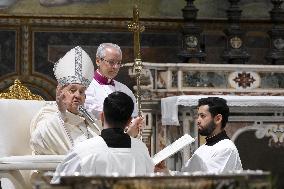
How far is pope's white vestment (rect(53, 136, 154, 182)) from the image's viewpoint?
4773mm

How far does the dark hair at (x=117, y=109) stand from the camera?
483 centimetres

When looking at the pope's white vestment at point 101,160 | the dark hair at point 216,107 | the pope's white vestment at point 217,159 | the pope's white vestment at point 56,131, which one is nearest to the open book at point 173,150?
the pope's white vestment at point 217,159

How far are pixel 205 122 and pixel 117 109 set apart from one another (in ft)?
5.94

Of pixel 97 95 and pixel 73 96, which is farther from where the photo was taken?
pixel 97 95

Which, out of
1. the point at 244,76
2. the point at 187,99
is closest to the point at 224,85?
the point at 244,76

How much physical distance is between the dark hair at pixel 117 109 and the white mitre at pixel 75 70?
5.60ft

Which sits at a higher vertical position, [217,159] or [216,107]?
[216,107]

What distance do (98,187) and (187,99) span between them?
6395 millimetres

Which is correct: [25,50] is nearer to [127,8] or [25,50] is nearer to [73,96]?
[127,8]

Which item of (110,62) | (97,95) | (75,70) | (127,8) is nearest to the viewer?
(75,70)

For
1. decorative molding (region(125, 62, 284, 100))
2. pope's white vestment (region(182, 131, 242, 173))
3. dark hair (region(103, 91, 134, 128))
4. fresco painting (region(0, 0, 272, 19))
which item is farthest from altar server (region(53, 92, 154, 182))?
fresco painting (region(0, 0, 272, 19))

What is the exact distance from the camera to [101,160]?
Answer: 477cm

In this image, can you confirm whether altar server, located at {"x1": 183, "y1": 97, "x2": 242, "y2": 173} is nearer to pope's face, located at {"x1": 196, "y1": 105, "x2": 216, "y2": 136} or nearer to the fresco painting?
pope's face, located at {"x1": 196, "y1": 105, "x2": 216, "y2": 136}

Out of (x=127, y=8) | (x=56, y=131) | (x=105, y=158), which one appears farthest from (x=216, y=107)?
(x=127, y=8)
